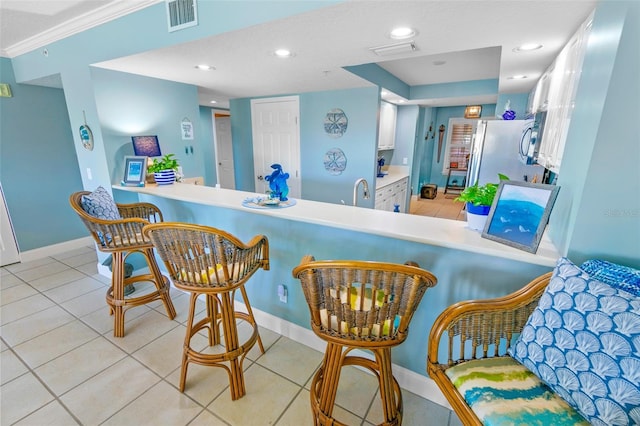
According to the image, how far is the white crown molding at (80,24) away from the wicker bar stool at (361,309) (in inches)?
84.5

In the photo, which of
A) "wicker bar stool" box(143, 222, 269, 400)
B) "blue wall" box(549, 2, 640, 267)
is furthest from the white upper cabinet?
"wicker bar stool" box(143, 222, 269, 400)

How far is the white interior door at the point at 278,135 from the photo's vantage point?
14.0 feet

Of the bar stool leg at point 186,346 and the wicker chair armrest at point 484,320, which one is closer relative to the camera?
the wicker chair armrest at point 484,320

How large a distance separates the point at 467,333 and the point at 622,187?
0.77 m

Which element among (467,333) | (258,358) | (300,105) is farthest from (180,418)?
(300,105)

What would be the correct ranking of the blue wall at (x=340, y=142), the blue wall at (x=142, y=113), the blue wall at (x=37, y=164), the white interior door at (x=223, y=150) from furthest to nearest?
1. the white interior door at (x=223, y=150)
2. the blue wall at (x=340, y=142)
3. the blue wall at (x=37, y=164)
4. the blue wall at (x=142, y=113)

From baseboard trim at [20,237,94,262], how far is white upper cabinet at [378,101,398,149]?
15.6 feet

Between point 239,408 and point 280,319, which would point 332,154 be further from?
point 239,408

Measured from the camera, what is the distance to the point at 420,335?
1652mm

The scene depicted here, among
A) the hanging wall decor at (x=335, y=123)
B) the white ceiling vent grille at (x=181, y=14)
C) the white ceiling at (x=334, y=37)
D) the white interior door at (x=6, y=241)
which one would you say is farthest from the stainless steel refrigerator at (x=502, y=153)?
the white interior door at (x=6, y=241)

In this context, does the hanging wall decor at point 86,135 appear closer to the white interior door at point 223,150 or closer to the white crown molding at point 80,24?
the white crown molding at point 80,24

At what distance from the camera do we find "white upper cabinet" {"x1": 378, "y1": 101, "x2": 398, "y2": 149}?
4750 mm

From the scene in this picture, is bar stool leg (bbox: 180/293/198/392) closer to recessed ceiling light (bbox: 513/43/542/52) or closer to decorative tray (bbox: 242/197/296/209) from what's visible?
decorative tray (bbox: 242/197/296/209)

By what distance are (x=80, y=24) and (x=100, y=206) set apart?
1.56 m
